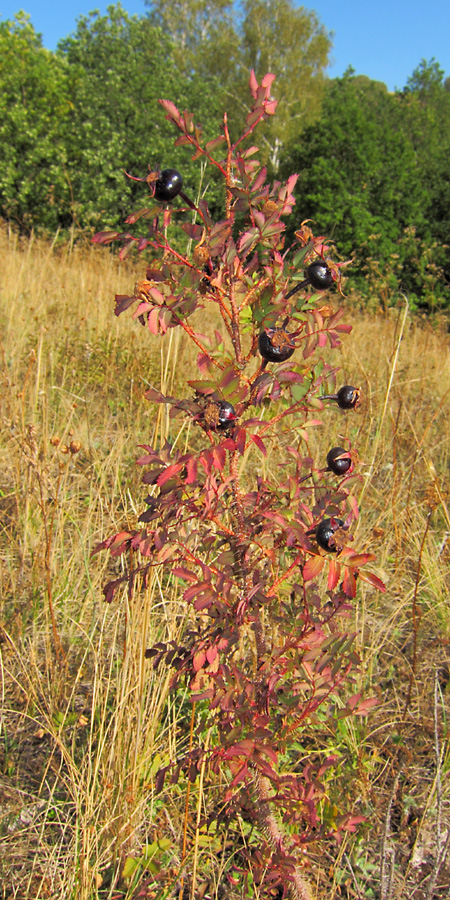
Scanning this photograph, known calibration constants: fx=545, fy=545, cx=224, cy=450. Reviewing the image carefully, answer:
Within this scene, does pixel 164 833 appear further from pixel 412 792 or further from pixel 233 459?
pixel 233 459

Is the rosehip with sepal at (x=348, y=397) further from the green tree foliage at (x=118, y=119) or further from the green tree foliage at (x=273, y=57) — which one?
the green tree foliage at (x=273, y=57)

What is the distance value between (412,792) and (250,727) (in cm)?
76

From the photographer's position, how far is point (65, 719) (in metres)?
1.43

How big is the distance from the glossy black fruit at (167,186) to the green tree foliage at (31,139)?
12.1m

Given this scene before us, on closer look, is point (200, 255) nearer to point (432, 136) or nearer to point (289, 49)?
point (432, 136)

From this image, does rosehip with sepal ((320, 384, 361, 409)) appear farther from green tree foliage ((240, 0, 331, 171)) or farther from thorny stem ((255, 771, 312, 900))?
green tree foliage ((240, 0, 331, 171))

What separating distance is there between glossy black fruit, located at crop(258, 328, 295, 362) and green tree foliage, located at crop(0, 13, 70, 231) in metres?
12.2

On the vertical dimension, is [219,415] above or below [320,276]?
below

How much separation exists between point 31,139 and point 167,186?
13550 mm

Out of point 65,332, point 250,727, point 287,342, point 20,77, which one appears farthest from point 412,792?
point 20,77

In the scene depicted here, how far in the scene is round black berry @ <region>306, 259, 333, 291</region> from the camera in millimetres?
777

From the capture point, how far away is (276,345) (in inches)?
30.0

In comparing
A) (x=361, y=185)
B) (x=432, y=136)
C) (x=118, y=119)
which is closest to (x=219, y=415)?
(x=361, y=185)

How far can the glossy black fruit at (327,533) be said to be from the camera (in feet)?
2.73
